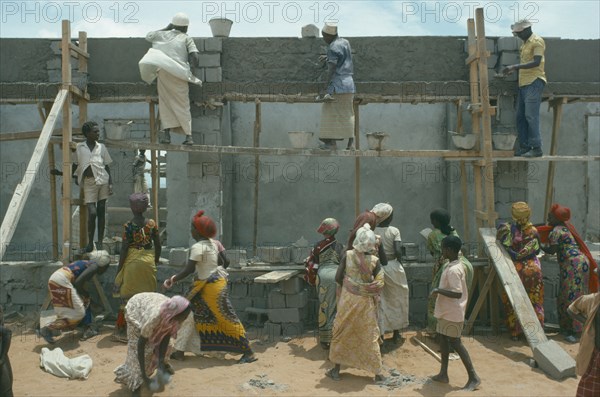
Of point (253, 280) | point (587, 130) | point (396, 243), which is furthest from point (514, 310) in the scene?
point (587, 130)

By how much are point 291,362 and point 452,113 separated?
612cm

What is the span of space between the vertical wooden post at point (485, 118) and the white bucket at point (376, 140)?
52.9 inches

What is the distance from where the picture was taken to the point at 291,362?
6.83m

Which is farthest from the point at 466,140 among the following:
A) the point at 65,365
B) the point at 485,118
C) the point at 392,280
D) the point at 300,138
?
the point at 65,365

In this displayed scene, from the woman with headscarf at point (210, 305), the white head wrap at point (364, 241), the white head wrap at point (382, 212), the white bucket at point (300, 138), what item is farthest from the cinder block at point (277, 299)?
the white bucket at point (300, 138)

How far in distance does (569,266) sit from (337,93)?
3.67 metres

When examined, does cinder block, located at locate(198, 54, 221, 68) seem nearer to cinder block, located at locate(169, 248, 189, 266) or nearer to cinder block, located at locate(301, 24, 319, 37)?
cinder block, located at locate(301, 24, 319, 37)

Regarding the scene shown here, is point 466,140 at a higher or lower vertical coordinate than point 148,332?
higher

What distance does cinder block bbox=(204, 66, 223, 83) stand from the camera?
854 centimetres

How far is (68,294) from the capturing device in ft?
22.8

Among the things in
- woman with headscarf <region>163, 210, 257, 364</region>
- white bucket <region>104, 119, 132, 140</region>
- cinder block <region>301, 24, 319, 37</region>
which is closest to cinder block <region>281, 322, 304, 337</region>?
woman with headscarf <region>163, 210, 257, 364</region>

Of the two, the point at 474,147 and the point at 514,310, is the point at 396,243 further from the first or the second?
the point at 474,147

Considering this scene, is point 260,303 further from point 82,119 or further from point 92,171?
point 82,119

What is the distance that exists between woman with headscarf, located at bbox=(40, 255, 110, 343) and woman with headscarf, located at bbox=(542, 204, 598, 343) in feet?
18.4
